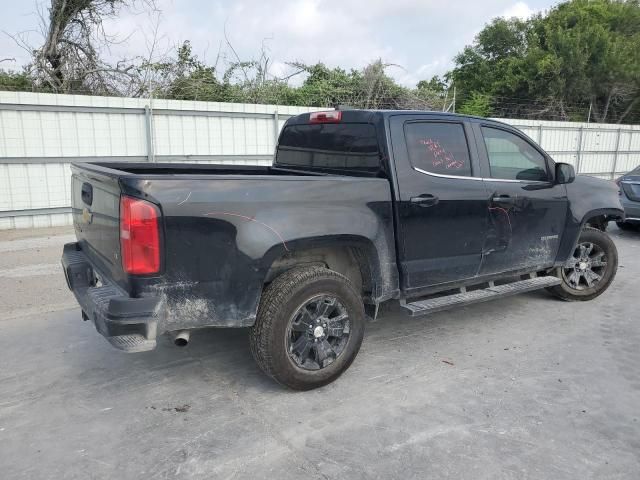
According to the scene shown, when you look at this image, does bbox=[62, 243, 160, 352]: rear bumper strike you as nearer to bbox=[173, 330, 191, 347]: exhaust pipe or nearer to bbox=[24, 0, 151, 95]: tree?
bbox=[173, 330, 191, 347]: exhaust pipe

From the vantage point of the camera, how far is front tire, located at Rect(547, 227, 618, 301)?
5404 mm

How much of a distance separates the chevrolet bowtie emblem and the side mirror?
4045mm

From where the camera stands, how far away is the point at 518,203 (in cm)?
455

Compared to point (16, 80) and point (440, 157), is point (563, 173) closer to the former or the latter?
point (440, 157)

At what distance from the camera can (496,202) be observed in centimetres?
437

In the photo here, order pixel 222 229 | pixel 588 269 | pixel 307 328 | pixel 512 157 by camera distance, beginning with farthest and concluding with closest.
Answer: pixel 588 269 → pixel 512 157 → pixel 307 328 → pixel 222 229

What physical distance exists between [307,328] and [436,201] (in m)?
1.41

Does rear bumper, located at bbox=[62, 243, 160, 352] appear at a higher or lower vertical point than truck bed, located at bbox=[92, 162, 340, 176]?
lower

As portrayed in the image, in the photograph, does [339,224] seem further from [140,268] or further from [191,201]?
[140,268]

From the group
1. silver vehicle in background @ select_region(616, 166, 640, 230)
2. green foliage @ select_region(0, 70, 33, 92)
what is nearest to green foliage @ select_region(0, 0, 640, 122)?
green foliage @ select_region(0, 70, 33, 92)

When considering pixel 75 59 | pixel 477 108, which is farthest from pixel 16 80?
pixel 477 108

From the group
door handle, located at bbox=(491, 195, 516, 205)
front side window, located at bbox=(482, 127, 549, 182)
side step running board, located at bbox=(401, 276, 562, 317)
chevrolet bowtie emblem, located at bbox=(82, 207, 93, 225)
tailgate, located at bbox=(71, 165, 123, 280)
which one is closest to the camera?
tailgate, located at bbox=(71, 165, 123, 280)

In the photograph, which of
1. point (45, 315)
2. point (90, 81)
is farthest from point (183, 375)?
point (90, 81)

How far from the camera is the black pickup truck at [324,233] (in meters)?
2.98
